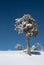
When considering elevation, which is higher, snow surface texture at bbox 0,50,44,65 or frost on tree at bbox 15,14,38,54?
frost on tree at bbox 15,14,38,54

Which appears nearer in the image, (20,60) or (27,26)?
(20,60)

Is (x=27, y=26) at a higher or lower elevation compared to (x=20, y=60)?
higher

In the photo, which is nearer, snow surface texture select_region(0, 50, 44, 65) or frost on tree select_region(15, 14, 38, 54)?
snow surface texture select_region(0, 50, 44, 65)

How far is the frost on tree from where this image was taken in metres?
26.9

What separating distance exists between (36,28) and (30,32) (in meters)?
1.08

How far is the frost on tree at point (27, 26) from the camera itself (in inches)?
1060

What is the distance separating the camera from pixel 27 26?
26.9 meters

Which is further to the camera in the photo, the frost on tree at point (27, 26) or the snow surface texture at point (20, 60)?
the frost on tree at point (27, 26)

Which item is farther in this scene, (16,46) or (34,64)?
(16,46)

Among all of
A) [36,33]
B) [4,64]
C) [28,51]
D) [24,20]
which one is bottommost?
[4,64]

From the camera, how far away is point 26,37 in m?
26.8

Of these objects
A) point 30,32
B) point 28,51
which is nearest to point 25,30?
point 30,32

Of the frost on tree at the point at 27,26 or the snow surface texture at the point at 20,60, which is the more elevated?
the frost on tree at the point at 27,26

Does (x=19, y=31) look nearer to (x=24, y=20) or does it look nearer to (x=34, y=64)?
(x=24, y=20)
